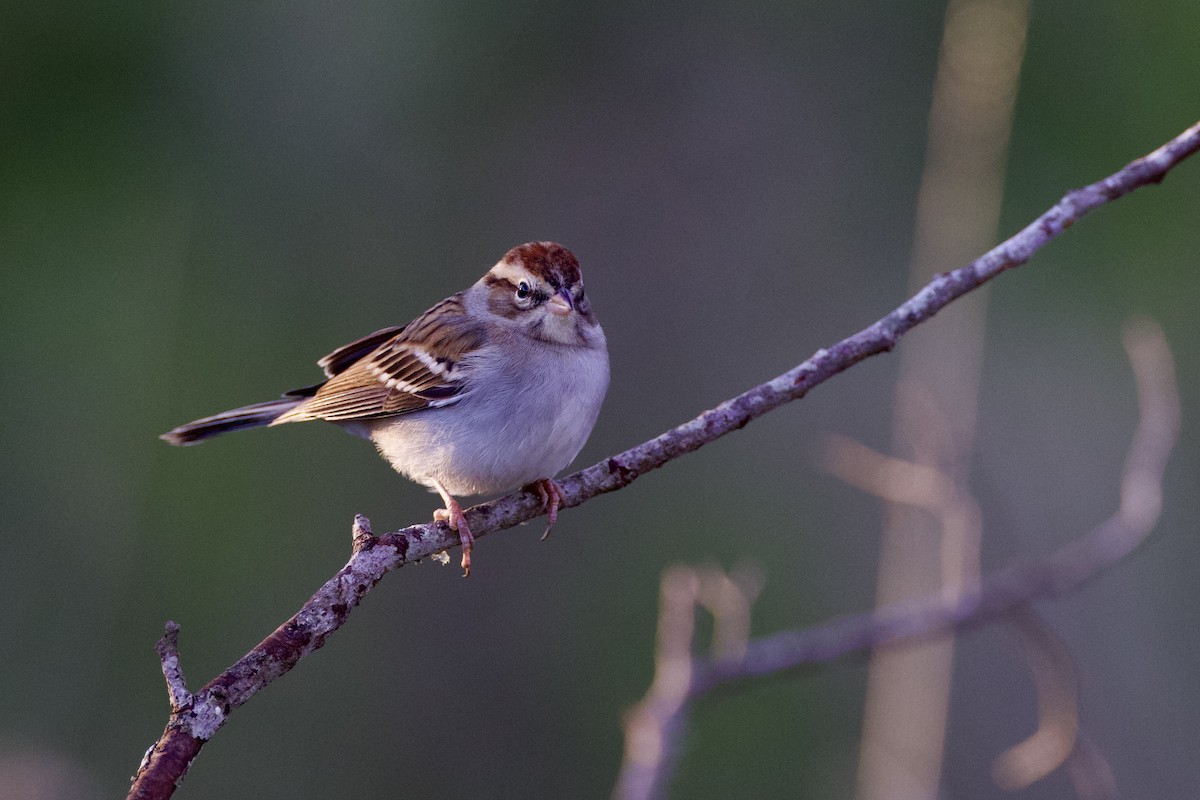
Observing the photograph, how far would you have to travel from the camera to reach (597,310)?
5805 mm

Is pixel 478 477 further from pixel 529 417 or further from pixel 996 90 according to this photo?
pixel 996 90

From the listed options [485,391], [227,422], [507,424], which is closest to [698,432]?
[507,424]

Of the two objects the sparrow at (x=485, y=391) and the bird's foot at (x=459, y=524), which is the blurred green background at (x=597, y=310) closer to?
the sparrow at (x=485, y=391)

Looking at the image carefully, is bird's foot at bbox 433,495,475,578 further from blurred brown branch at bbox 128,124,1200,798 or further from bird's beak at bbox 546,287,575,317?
bird's beak at bbox 546,287,575,317

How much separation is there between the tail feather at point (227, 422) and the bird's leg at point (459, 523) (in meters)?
0.98

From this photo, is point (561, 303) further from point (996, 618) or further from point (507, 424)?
point (996, 618)

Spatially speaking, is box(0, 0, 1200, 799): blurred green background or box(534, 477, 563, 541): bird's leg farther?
box(0, 0, 1200, 799): blurred green background

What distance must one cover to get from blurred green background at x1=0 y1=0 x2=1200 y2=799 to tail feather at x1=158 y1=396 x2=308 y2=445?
1494 millimetres

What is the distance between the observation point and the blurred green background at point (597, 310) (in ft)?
16.7

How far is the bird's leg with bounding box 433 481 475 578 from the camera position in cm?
260

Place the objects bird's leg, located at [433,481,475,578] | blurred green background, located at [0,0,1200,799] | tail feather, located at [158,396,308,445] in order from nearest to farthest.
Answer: bird's leg, located at [433,481,475,578]
tail feather, located at [158,396,308,445]
blurred green background, located at [0,0,1200,799]

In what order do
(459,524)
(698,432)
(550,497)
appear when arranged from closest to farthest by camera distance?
(698,432) < (459,524) < (550,497)

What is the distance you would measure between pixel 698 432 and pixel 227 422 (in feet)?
6.46

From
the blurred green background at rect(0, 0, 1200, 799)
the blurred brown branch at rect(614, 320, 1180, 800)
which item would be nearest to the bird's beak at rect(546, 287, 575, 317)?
the blurred brown branch at rect(614, 320, 1180, 800)
